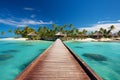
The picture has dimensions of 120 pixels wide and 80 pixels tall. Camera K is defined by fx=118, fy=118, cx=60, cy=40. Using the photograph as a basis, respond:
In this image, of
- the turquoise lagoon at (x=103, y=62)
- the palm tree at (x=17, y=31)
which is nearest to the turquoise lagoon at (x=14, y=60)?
the turquoise lagoon at (x=103, y=62)

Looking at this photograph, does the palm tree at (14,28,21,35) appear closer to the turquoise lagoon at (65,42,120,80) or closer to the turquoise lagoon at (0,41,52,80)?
the turquoise lagoon at (0,41,52,80)

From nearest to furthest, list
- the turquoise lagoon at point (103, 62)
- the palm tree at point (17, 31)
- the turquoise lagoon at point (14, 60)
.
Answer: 1. the turquoise lagoon at point (14, 60)
2. the turquoise lagoon at point (103, 62)
3. the palm tree at point (17, 31)

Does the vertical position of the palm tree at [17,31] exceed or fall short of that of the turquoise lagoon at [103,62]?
it exceeds it

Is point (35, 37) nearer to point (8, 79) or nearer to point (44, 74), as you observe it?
point (8, 79)

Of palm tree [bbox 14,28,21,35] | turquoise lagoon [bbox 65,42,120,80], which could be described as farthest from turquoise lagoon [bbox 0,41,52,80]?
palm tree [bbox 14,28,21,35]

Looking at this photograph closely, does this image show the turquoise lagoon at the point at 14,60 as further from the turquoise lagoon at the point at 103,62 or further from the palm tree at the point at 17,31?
the palm tree at the point at 17,31

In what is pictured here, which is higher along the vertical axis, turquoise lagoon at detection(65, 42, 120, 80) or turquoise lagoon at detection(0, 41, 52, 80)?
turquoise lagoon at detection(0, 41, 52, 80)

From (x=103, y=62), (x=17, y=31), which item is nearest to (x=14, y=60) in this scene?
(x=103, y=62)

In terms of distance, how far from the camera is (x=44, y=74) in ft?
12.7

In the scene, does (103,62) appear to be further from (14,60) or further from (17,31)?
(17,31)

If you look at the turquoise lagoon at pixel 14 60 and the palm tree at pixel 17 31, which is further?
the palm tree at pixel 17 31

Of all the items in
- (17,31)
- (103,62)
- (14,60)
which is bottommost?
(103,62)

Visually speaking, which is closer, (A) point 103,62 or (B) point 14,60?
(A) point 103,62

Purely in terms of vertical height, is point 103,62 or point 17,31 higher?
point 17,31
